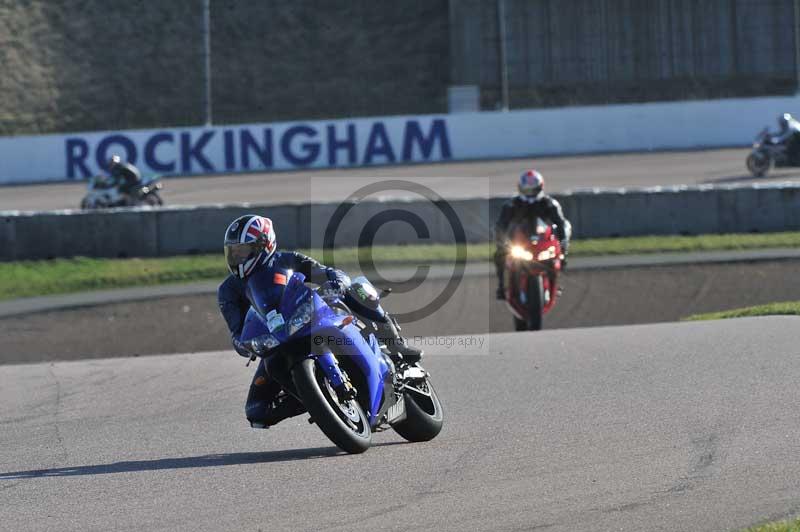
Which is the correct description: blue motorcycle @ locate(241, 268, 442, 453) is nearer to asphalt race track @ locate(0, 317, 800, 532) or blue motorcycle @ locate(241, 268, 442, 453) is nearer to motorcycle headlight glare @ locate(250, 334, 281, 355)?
motorcycle headlight glare @ locate(250, 334, 281, 355)

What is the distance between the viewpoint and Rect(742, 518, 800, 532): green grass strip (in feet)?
16.9

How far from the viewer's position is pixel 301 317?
6.88 m

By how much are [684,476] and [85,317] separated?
41.7 feet

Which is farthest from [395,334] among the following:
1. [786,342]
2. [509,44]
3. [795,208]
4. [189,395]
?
[509,44]

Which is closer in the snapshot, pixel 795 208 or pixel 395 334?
pixel 395 334

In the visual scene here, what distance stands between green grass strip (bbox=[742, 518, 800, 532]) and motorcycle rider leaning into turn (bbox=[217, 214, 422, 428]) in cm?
280

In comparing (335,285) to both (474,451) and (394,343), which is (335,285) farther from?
(474,451)

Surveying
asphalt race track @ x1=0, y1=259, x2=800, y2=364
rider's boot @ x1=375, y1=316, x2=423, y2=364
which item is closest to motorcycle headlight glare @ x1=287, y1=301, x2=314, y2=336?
rider's boot @ x1=375, y1=316, x2=423, y2=364

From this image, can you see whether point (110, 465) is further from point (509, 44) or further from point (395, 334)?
point (509, 44)

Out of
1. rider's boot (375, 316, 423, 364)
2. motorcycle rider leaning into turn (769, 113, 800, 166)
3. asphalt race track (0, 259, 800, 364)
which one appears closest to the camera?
rider's boot (375, 316, 423, 364)

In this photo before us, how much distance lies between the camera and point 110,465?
742 centimetres

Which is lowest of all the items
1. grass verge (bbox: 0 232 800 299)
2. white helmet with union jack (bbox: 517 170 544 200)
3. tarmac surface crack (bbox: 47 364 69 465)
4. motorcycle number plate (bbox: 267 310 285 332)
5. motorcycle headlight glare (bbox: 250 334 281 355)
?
tarmac surface crack (bbox: 47 364 69 465)

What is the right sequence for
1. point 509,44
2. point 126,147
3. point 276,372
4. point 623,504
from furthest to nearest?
1. point 509,44
2. point 126,147
3. point 276,372
4. point 623,504

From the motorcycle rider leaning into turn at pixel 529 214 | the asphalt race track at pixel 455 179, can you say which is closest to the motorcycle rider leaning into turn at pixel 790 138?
the asphalt race track at pixel 455 179
